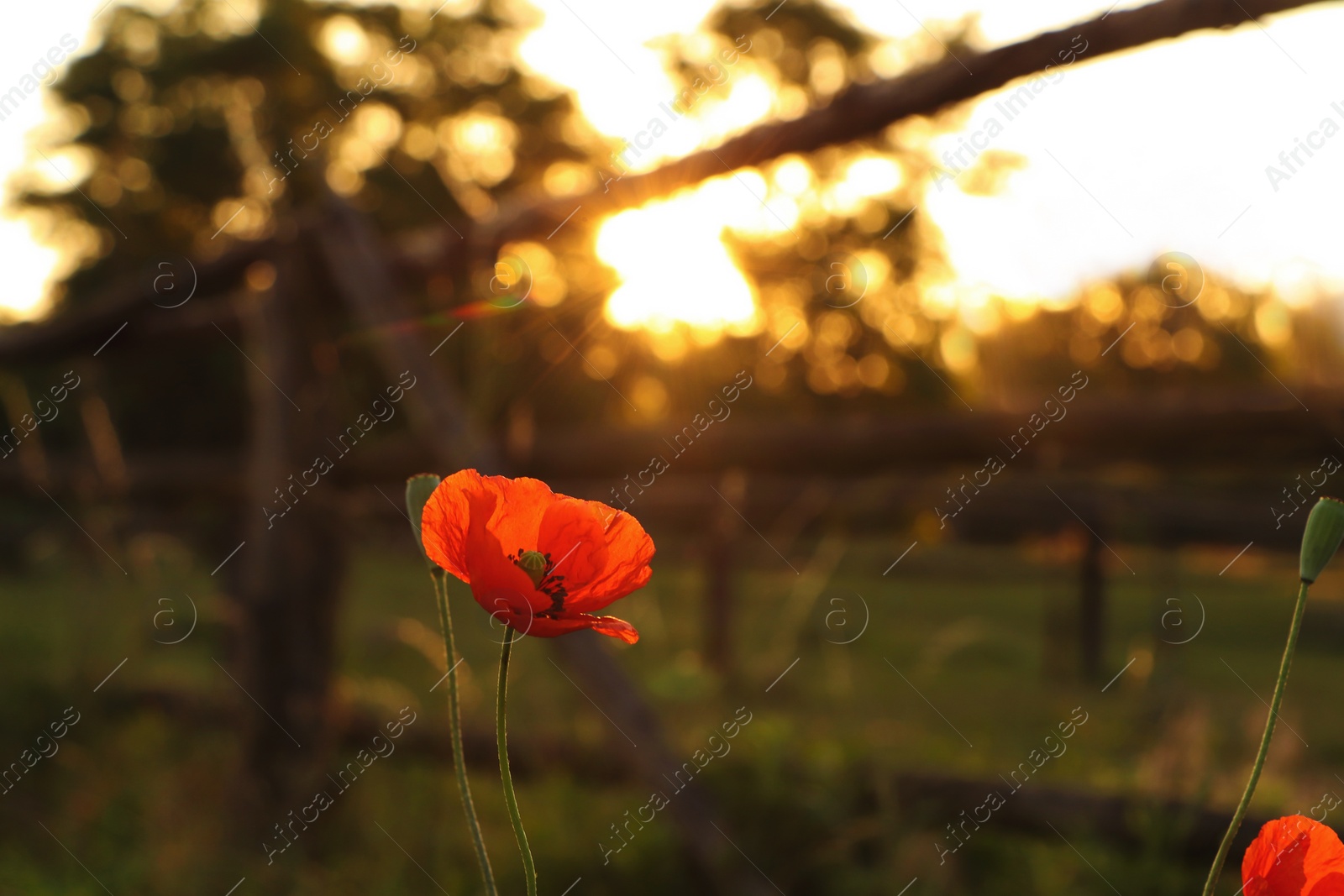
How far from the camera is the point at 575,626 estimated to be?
0.40 meters

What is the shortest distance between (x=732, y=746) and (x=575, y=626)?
2.24 metres

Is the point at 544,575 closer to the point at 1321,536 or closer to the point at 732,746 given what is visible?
the point at 1321,536

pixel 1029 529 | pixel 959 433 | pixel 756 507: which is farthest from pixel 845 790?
pixel 1029 529

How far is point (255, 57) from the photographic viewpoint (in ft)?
46.0

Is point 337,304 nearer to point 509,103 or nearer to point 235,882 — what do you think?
point 235,882

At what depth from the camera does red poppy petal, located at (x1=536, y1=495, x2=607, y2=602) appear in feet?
1.47

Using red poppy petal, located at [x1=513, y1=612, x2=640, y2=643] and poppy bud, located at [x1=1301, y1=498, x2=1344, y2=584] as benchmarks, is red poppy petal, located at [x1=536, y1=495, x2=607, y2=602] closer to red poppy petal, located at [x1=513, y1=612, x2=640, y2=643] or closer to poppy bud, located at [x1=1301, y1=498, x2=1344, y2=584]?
red poppy petal, located at [x1=513, y1=612, x2=640, y2=643]

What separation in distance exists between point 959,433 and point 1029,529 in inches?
194

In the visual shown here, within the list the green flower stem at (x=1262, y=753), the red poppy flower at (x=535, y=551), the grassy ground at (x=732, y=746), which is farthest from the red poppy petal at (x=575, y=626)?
the grassy ground at (x=732, y=746)

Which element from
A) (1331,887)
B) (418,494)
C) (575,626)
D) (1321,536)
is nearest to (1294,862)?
(1331,887)

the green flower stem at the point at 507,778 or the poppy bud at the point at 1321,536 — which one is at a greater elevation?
the green flower stem at the point at 507,778

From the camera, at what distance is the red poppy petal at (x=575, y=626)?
0.40m

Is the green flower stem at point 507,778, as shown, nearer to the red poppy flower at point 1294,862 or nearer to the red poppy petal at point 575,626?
the red poppy petal at point 575,626

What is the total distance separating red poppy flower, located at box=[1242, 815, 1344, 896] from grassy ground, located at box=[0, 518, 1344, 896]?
106 centimetres
